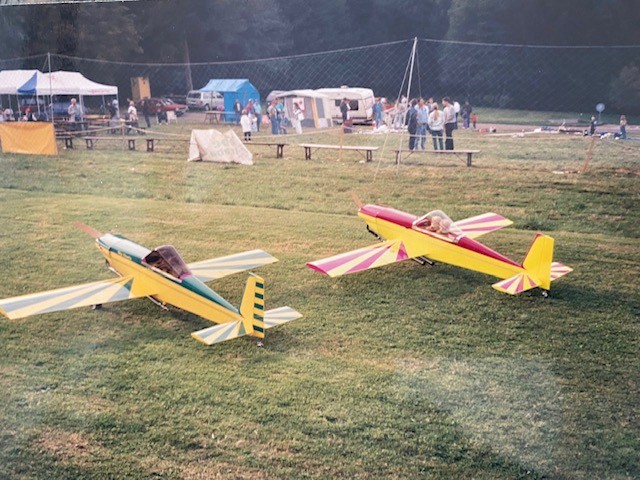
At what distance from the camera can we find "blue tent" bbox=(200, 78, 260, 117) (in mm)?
8125

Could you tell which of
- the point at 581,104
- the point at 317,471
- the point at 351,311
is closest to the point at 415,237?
the point at 351,311

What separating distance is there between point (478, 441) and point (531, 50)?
189 inches

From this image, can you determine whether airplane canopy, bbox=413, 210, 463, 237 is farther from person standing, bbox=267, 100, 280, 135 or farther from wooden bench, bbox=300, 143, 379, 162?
person standing, bbox=267, 100, 280, 135

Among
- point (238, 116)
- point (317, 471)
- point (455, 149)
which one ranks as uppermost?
point (238, 116)

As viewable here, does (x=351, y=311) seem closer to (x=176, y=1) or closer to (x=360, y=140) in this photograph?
(x=360, y=140)

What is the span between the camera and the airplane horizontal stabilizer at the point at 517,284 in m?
5.24

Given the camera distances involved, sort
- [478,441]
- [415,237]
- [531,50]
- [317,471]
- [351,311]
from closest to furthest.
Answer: [317,471] < [478,441] < [351,311] < [415,237] < [531,50]

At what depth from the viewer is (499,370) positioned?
4.44 metres

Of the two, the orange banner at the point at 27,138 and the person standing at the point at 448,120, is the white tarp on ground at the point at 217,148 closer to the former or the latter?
the orange banner at the point at 27,138

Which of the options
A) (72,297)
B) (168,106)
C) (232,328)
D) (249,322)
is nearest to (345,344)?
(249,322)

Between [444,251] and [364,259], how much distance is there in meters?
0.76

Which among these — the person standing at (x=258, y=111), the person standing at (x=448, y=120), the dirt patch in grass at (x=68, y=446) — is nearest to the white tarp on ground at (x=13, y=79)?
the person standing at (x=258, y=111)

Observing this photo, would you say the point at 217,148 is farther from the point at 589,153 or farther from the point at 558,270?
the point at 558,270

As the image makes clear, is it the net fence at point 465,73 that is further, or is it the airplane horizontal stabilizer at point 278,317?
the net fence at point 465,73
